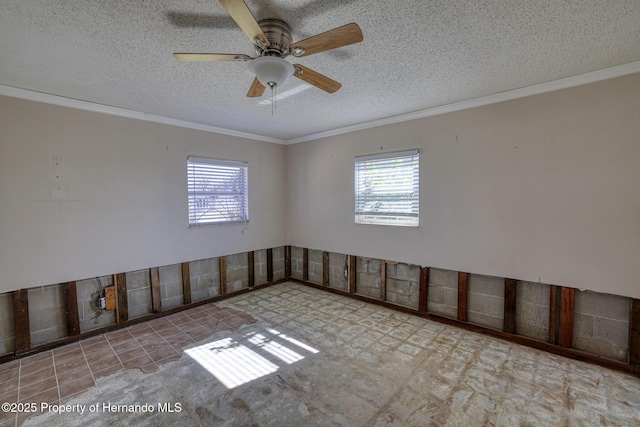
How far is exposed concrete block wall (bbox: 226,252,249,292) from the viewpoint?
185 inches

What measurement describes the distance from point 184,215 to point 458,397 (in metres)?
3.86

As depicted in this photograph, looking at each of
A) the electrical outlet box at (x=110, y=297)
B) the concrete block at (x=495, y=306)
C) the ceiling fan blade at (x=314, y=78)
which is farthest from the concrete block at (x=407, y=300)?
the electrical outlet box at (x=110, y=297)

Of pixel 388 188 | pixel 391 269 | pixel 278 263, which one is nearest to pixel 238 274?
pixel 278 263

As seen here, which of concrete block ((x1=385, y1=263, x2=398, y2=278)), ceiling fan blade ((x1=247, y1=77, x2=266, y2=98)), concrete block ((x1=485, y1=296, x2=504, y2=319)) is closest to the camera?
ceiling fan blade ((x1=247, y1=77, x2=266, y2=98))

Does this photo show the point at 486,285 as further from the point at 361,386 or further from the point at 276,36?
the point at 276,36

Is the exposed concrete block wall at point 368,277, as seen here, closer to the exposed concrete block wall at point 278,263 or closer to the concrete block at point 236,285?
the exposed concrete block wall at point 278,263

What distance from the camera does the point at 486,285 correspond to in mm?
3369

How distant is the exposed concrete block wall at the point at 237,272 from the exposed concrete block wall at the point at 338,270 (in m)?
1.49

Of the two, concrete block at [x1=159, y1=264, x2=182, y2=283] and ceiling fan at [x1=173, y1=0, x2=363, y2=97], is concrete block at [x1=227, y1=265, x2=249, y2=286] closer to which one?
concrete block at [x1=159, y1=264, x2=182, y2=283]

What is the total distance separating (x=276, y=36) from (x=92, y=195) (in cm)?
295

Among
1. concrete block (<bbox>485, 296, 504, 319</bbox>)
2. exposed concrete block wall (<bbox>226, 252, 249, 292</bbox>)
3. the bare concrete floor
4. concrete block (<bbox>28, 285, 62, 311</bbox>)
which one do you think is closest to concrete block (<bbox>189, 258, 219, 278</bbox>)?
exposed concrete block wall (<bbox>226, 252, 249, 292</bbox>)

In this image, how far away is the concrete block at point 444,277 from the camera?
11.8 ft

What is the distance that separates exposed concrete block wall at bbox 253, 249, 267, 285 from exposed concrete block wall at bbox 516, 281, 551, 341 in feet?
12.7

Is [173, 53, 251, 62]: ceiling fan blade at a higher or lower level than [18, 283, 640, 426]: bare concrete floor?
higher
